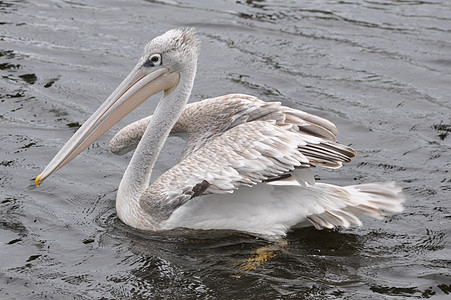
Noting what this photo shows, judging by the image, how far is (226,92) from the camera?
7566mm

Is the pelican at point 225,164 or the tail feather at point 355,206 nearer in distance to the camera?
the pelican at point 225,164

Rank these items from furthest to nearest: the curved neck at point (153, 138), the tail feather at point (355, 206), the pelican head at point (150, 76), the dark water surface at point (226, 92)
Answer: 1. the curved neck at point (153, 138)
2. the pelican head at point (150, 76)
3. the tail feather at point (355, 206)
4. the dark water surface at point (226, 92)

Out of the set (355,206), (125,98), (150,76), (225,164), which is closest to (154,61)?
(150,76)

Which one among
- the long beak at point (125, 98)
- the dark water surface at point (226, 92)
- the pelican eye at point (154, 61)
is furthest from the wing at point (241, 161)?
the pelican eye at point (154, 61)

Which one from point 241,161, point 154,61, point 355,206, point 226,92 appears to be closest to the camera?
point 241,161

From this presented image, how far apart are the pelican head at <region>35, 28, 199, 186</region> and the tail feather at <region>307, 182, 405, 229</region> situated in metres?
Result: 1.24

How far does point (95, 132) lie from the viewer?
536cm

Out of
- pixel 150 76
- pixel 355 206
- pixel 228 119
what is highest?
pixel 150 76

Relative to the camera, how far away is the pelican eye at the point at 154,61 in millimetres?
5387

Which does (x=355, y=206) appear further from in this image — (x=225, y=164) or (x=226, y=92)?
(x=226, y=92)

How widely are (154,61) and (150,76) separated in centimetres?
11

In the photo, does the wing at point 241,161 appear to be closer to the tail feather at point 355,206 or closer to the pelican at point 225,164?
the pelican at point 225,164

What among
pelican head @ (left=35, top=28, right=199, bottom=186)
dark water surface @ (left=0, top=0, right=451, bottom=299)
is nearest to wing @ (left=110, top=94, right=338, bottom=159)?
pelican head @ (left=35, top=28, right=199, bottom=186)

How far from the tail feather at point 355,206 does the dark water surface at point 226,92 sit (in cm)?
14
